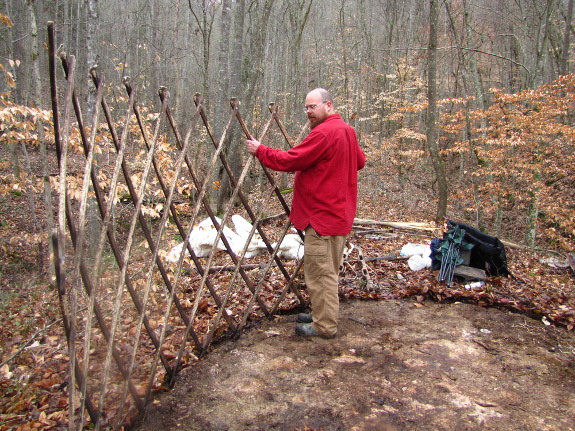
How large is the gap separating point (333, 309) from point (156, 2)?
1841cm

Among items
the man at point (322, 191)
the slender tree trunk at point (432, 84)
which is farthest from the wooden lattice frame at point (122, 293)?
the slender tree trunk at point (432, 84)

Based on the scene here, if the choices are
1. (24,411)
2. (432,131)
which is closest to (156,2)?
(432,131)

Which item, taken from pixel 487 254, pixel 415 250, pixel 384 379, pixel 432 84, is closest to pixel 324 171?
pixel 384 379

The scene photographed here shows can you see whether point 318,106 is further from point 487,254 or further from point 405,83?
point 405,83

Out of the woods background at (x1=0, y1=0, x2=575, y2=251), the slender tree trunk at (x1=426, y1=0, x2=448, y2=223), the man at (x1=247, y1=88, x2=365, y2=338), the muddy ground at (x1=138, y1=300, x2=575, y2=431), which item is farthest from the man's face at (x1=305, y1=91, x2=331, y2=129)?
the slender tree trunk at (x1=426, y1=0, x2=448, y2=223)

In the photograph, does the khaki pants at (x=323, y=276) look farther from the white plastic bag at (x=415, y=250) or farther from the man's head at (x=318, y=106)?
the white plastic bag at (x=415, y=250)

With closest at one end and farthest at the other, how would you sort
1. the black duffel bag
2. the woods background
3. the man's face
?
1. the man's face
2. the black duffel bag
3. the woods background

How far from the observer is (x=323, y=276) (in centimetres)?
293

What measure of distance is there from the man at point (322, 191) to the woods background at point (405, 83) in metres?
2.75

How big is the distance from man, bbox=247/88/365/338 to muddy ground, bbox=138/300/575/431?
0.35 m

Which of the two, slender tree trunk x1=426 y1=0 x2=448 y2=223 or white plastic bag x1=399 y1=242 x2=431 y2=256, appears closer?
white plastic bag x1=399 y1=242 x2=431 y2=256

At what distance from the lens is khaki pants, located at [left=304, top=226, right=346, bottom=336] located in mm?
2910

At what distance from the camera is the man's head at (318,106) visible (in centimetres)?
290

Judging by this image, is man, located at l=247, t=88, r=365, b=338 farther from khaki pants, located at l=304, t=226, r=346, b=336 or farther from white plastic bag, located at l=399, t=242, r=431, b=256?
white plastic bag, located at l=399, t=242, r=431, b=256
